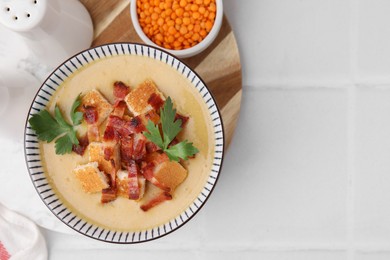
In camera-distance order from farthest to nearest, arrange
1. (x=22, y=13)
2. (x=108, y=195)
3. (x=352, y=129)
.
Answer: (x=352, y=129) < (x=108, y=195) < (x=22, y=13)

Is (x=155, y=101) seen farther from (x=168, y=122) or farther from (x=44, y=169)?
(x=44, y=169)

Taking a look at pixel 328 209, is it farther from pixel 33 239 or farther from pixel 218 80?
pixel 33 239

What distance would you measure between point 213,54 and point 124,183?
35 cm

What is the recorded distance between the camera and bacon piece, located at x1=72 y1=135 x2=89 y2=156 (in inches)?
46.3

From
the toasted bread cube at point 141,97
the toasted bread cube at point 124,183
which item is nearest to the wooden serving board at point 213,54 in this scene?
the toasted bread cube at point 141,97

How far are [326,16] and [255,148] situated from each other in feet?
1.20

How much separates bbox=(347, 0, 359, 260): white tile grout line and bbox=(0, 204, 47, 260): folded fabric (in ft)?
2.53

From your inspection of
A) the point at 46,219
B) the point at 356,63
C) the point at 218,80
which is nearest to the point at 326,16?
the point at 356,63

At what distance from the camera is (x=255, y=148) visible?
137cm

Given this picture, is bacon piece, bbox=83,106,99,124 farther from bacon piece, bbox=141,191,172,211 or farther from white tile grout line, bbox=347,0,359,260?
white tile grout line, bbox=347,0,359,260

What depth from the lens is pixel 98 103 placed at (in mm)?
1156

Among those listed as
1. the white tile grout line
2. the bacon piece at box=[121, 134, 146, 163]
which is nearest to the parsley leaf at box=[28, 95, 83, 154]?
the bacon piece at box=[121, 134, 146, 163]

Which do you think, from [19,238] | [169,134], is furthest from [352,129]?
[19,238]

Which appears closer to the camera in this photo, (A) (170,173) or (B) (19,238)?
(A) (170,173)
